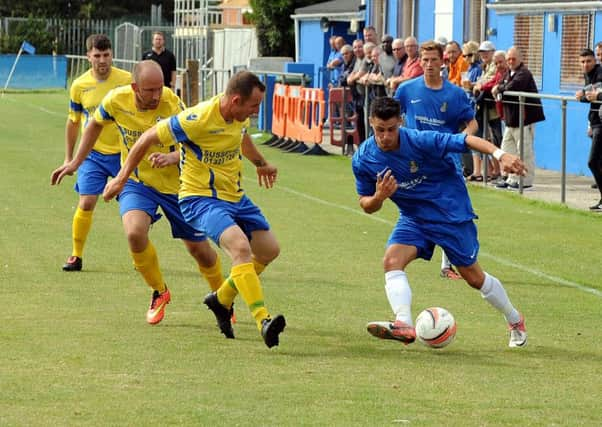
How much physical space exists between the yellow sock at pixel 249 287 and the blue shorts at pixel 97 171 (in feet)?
13.2

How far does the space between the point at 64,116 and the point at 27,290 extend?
85.2 feet

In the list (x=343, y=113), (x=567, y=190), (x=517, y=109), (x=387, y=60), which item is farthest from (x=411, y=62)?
(x=343, y=113)

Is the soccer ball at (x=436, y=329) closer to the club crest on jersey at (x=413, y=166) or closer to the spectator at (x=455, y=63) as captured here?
the club crest on jersey at (x=413, y=166)

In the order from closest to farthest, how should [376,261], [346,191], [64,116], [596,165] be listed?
[376,261], [596,165], [346,191], [64,116]

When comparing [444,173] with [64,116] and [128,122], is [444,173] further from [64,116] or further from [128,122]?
[64,116]

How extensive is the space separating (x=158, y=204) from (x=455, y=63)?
466 inches

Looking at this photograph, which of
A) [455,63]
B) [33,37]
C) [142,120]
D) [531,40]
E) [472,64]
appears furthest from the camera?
[33,37]

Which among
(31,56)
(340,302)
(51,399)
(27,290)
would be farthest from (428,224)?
(31,56)

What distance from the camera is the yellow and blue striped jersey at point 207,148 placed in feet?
29.3

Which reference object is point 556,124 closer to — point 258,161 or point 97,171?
point 97,171

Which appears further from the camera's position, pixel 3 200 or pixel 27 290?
pixel 3 200

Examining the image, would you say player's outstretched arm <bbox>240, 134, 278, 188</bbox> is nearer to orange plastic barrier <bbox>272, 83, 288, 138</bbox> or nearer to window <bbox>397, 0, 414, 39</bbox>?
orange plastic barrier <bbox>272, 83, 288, 138</bbox>

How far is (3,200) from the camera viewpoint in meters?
17.9

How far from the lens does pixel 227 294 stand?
9.13 metres
